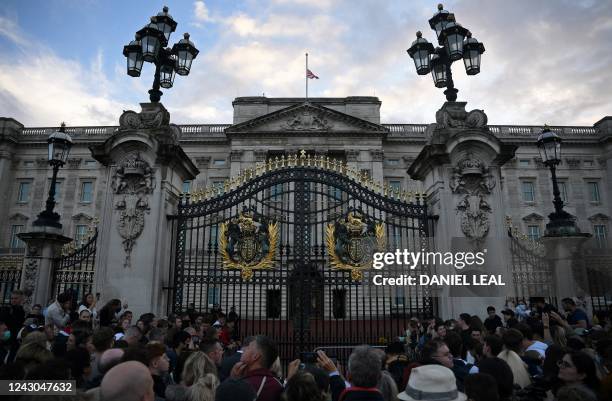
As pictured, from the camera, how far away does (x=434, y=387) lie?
3.34m

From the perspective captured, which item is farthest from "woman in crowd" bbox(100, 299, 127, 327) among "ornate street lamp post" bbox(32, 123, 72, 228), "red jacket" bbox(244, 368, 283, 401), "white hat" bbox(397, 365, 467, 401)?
"white hat" bbox(397, 365, 467, 401)

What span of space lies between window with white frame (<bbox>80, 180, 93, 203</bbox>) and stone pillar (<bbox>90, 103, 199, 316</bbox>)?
35666mm

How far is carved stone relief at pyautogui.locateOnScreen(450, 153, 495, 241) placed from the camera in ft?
36.2

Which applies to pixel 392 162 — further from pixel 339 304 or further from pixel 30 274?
pixel 30 274

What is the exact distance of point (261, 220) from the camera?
39.2 feet

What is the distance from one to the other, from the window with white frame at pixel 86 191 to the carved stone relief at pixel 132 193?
3597 cm

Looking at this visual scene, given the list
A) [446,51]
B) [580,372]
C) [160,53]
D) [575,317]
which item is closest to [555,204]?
[575,317]

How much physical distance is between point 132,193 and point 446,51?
31.8 ft

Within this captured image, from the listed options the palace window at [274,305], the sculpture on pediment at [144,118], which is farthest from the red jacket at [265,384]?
the sculpture on pediment at [144,118]

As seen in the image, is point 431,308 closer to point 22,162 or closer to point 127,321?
point 127,321

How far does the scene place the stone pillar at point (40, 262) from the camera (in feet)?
37.6

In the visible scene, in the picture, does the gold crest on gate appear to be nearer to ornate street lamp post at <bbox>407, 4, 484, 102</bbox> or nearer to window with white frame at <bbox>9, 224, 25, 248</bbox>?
ornate street lamp post at <bbox>407, 4, 484, 102</bbox>

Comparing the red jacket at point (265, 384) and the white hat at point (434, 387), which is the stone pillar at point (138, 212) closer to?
the red jacket at point (265, 384)

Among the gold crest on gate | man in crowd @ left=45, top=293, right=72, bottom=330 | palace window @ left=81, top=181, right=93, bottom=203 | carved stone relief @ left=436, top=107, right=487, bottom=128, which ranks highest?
palace window @ left=81, top=181, right=93, bottom=203
